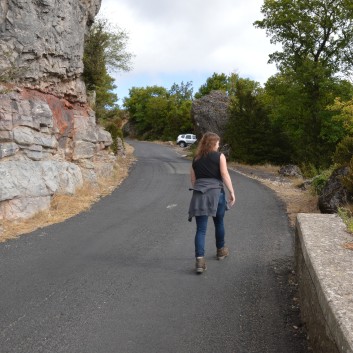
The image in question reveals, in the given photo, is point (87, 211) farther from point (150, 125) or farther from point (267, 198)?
point (150, 125)

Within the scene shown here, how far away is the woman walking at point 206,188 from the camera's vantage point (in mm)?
6043

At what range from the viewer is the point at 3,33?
12.6 metres

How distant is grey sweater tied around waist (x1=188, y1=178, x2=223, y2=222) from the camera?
6054 millimetres

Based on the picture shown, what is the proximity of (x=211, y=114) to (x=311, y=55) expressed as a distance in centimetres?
947

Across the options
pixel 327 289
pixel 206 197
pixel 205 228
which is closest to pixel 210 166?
pixel 206 197

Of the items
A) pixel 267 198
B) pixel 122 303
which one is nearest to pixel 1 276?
pixel 122 303

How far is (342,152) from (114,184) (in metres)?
8.98

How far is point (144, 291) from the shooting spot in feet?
17.2

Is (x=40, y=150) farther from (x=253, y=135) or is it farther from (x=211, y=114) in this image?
(x=211, y=114)

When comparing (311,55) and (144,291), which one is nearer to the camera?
(144,291)

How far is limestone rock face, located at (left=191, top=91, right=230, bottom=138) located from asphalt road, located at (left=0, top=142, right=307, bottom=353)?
84.5 feet

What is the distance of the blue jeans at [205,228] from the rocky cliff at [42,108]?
5.77 meters

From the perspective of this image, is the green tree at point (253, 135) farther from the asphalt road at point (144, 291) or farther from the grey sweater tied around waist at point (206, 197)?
the grey sweater tied around waist at point (206, 197)

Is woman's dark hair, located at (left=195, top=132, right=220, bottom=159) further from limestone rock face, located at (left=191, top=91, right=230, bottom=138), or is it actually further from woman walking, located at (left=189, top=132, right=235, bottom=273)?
limestone rock face, located at (left=191, top=91, right=230, bottom=138)
